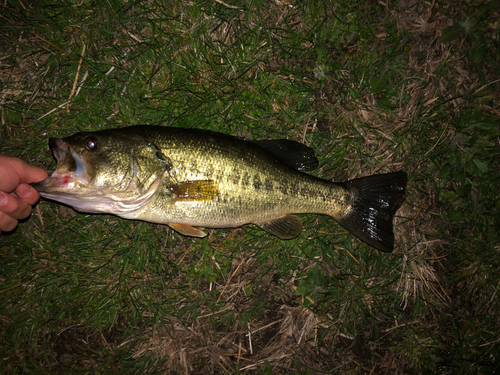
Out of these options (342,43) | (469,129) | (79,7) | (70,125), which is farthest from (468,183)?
(79,7)

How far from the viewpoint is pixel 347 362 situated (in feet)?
12.6

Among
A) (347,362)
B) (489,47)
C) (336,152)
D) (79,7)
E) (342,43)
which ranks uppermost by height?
(489,47)

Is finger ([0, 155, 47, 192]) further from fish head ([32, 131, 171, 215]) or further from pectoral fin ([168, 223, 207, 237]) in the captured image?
pectoral fin ([168, 223, 207, 237])

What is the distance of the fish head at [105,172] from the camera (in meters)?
2.78

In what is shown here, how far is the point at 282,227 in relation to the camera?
11.3ft

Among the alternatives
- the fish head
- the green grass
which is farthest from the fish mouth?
the green grass

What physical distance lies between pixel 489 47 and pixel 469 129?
1065 millimetres

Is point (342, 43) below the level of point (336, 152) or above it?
above

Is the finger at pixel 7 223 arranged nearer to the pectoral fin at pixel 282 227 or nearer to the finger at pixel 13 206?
the finger at pixel 13 206

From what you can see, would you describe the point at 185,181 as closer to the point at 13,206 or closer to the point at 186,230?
the point at 186,230

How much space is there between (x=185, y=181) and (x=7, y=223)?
2.08 m

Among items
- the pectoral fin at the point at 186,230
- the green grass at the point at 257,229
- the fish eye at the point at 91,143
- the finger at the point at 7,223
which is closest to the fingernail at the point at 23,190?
the finger at the point at 7,223

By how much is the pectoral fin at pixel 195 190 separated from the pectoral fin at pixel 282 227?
73 centimetres

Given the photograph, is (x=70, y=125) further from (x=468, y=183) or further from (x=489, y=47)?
(x=489, y=47)
